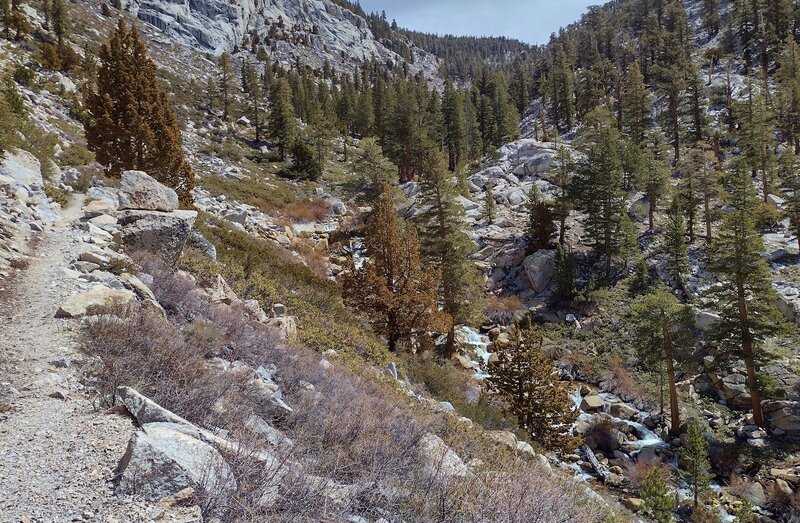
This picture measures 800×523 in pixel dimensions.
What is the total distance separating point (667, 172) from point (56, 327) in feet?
134

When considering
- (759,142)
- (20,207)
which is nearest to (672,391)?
(20,207)

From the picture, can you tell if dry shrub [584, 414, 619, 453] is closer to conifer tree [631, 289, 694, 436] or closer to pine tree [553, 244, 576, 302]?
conifer tree [631, 289, 694, 436]

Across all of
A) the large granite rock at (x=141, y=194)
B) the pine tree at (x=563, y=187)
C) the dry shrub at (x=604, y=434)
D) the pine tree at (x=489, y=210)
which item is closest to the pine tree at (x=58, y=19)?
the pine tree at (x=489, y=210)

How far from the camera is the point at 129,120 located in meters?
16.9

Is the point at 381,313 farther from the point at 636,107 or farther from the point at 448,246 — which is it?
the point at 636,107

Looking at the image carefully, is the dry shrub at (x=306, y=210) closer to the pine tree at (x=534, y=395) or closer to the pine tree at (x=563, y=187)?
the pine tree at (x=563, y=187)

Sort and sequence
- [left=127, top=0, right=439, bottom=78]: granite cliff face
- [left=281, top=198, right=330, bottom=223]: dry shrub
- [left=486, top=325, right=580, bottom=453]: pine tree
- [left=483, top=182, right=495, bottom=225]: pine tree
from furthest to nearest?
[left=127, top=0, right=439, bottom=78]: granite cliff face < [left=483, top=182, right=495, bottom=225]: pine tree < [left=281, top=198, right=330, bottom=223]: dry shrub < [left=486, top=325, right=580, bottom=453]: pine tree

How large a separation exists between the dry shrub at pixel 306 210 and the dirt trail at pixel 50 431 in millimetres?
28695

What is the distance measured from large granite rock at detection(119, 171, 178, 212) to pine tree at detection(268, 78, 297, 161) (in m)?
42.1

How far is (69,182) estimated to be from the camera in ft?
49.5

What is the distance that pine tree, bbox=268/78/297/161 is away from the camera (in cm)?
5303

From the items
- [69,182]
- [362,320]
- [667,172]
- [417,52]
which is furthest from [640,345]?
[417,52]

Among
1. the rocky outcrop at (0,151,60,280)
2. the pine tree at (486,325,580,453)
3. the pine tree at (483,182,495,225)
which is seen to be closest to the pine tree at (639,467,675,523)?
the pine tree at (486,325,580,453)

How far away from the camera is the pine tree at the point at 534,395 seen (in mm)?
15891
